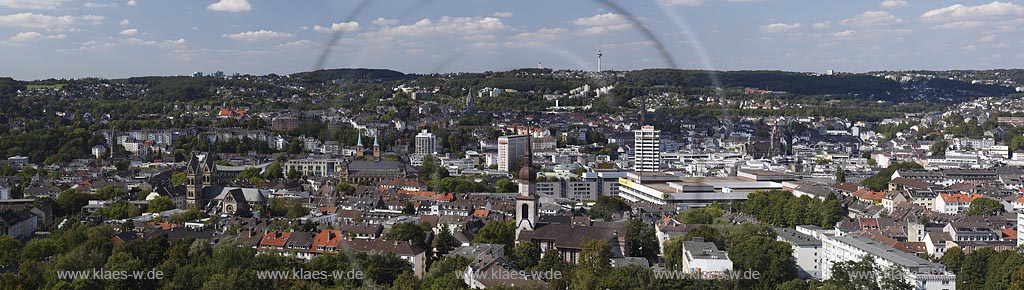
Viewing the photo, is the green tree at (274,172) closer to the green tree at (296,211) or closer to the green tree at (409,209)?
the green tree at (296,211)

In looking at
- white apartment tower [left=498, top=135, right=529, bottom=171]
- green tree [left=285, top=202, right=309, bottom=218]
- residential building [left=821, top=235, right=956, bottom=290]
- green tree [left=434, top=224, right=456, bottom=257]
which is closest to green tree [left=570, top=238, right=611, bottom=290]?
green tree [left=434, top=224, right=456, bottom=257]

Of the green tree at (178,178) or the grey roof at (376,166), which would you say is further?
the grey roof at (376,166)

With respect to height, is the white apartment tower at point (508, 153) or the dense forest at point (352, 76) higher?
the dense forest at point (352, 76)

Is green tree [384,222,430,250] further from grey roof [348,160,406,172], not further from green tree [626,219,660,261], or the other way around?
grey roof [348,160,406,172]

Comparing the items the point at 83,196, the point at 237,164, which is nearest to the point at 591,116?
the point at 237,164

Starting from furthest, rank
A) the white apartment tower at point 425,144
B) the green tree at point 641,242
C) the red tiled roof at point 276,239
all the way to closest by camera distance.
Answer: the white apartment tower at point 425,144 → the green tree at point 641,242 → the red tiled roof at point 276,239

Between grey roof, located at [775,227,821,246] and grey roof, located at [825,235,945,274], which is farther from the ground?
grey roof, located at [825,235,945,274]

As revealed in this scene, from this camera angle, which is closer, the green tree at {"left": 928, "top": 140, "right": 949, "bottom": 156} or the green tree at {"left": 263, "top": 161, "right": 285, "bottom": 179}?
the green tree at {"left": 263, "top": 161, "right": 285, "bottom": 179}

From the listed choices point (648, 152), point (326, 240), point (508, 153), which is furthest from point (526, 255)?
point (508, 153)

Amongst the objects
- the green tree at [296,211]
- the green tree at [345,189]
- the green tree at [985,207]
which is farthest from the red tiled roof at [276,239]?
the green tree at [985,207]
